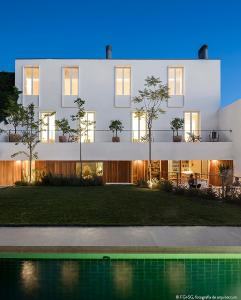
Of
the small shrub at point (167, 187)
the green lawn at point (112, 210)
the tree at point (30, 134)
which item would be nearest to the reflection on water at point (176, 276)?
the green lawn at point (112, 210)

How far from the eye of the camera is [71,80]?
81.7ft

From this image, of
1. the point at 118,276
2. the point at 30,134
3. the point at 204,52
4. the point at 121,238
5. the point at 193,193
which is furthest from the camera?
the point at 204,52

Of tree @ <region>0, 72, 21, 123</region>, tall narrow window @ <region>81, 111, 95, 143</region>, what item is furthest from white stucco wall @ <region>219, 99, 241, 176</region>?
tree @ <region>0, 72, 21, 123</region>

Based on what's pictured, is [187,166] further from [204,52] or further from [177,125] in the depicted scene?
[204,52]

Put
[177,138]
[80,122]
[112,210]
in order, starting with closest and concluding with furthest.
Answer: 1. [112,210]
2. [80,122]
3. [177,138]

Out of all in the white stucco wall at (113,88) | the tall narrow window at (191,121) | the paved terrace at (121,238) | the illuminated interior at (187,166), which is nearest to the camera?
the paved terrace at (121,238)

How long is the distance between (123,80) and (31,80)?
646cm

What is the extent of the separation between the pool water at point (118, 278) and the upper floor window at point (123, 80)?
19.3 m

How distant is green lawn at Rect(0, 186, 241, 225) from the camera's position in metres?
9.69

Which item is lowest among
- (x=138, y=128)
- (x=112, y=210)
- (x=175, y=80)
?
(x=112, y=210)

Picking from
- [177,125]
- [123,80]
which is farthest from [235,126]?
[123,80]

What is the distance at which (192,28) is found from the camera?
186 feet

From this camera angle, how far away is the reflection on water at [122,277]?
19.7 ft

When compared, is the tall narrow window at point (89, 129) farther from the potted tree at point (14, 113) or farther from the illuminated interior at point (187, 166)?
the illuminated interior at point (187, 166)
